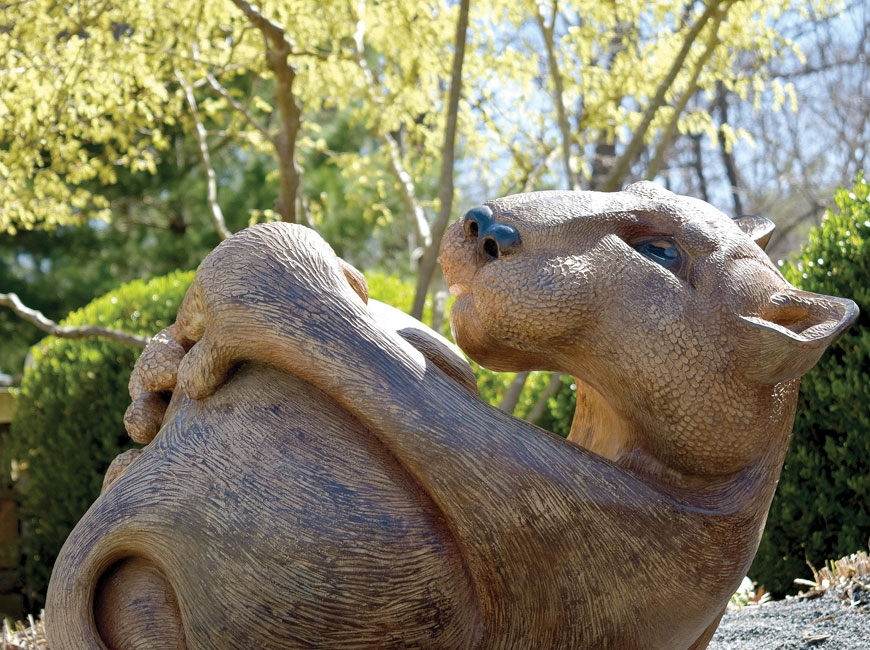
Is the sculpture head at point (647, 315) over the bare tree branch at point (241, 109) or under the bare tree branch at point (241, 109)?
over

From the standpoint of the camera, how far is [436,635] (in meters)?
1.83

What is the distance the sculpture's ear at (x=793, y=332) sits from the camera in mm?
1858

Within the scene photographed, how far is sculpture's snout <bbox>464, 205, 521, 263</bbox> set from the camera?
199 centimetres

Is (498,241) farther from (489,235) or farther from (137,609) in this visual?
(137,609)

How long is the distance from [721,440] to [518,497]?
458 mm

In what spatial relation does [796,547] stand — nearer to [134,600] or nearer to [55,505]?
[134,600]

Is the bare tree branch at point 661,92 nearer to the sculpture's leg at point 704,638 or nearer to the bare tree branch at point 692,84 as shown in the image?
the bare tree branch at point 692,84

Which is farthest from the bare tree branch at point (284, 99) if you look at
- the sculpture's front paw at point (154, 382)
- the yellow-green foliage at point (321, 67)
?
the sculpture's front paw at point (154, 382)

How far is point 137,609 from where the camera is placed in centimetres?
191

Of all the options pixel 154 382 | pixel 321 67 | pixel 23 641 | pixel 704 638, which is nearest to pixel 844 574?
pixel 704 638

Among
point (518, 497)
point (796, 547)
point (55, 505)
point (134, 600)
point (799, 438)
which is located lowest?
point (55, 505)

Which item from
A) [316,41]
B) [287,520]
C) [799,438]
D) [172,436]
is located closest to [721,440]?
[287,520]

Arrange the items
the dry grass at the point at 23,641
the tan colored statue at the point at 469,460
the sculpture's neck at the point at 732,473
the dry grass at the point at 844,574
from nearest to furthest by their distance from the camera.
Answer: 1. the tan colored statue at the point at 469,460
2. the sculpture's neck at the point at 732,473
3. the dry grass at the point at 844,574
4. the dry grass at the point at 23,641

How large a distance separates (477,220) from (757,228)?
79 cm
